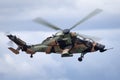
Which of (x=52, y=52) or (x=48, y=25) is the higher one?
(x=48, y=25)

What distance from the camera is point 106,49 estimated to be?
11750cm

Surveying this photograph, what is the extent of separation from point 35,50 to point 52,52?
499 cm

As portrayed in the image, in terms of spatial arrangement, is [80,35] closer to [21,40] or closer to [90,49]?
[90,49]

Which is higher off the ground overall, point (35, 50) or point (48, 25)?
point (48, 25)

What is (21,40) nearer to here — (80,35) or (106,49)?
(80,35)

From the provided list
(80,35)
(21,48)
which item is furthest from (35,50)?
(80,35)

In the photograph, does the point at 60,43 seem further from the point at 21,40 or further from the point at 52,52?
the point at 21,40

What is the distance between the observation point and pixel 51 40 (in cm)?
11294

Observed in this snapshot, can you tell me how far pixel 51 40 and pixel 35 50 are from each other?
5.54 metres

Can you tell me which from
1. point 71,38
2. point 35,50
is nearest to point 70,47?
point 71,38

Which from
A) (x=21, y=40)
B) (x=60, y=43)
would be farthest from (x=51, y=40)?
(x=21, y=40)

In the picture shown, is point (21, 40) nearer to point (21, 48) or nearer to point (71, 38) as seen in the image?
point (21, 48)

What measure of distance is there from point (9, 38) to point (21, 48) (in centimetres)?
502

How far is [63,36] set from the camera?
112938mm
